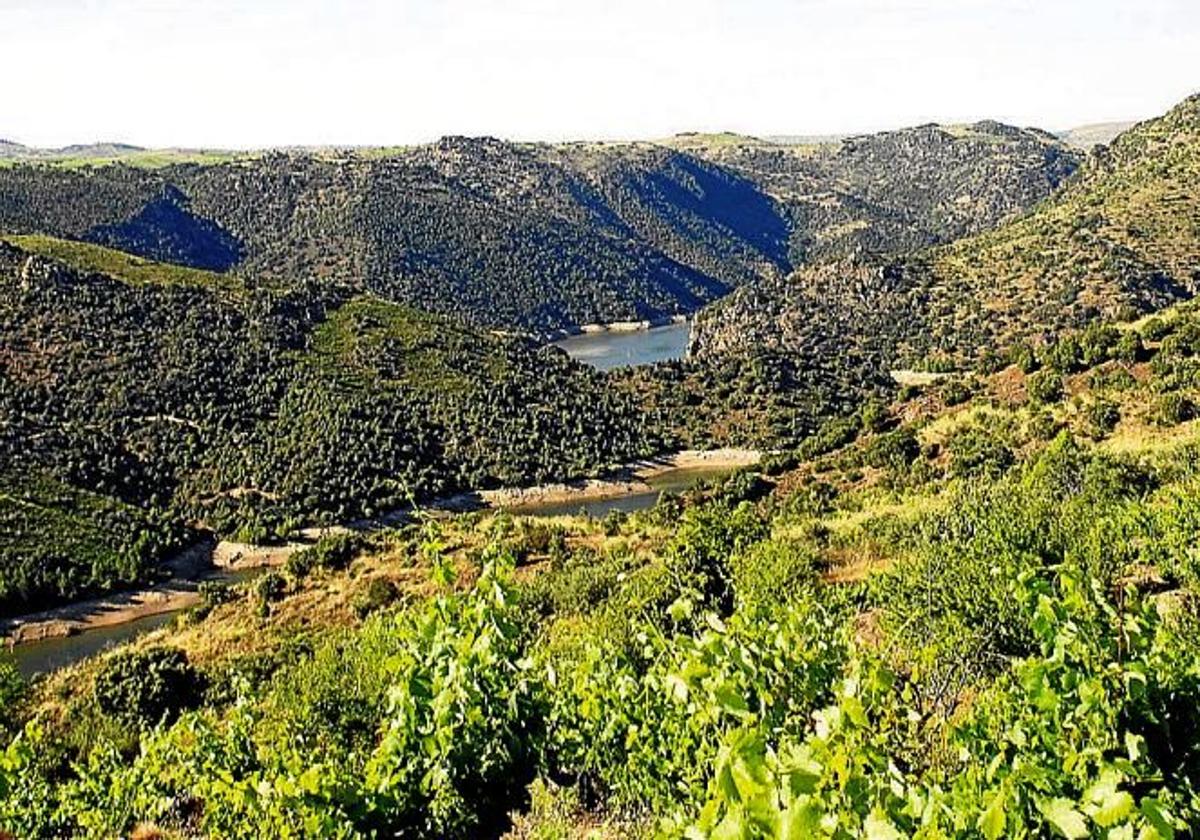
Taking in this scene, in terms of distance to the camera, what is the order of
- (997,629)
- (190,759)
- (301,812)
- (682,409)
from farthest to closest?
1. (682,409)
2. (997,629)
3. (190,759)
4. (301,812)

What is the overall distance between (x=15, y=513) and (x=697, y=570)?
6625 centimetres

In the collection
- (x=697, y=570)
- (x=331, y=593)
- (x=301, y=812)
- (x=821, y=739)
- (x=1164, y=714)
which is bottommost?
(x=331, y=593)

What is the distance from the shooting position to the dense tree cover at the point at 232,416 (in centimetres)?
8212

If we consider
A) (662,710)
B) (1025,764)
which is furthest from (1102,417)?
(1025,764)

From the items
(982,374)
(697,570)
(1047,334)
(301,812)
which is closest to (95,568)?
(697,570)

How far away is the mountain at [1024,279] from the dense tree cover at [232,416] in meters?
42.4

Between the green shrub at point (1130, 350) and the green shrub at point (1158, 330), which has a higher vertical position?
the green shrub at point (1158, 330)

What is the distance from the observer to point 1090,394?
50.0 meters

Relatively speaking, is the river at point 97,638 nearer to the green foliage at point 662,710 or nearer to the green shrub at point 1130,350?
the green shrub at point 1130,350

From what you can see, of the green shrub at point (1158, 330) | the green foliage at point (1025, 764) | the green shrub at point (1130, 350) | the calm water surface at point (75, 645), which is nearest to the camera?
the green foliage at point (1025, 764)

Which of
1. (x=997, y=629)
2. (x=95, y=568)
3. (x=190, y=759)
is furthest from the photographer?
(x=95, y=568)

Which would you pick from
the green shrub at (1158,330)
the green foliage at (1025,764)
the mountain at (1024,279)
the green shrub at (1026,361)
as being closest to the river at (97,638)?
the green shrub at (1026,361)

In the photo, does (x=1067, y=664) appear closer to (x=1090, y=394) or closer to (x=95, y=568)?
(x=1090, y=394)

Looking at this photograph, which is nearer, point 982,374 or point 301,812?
point 301,812
